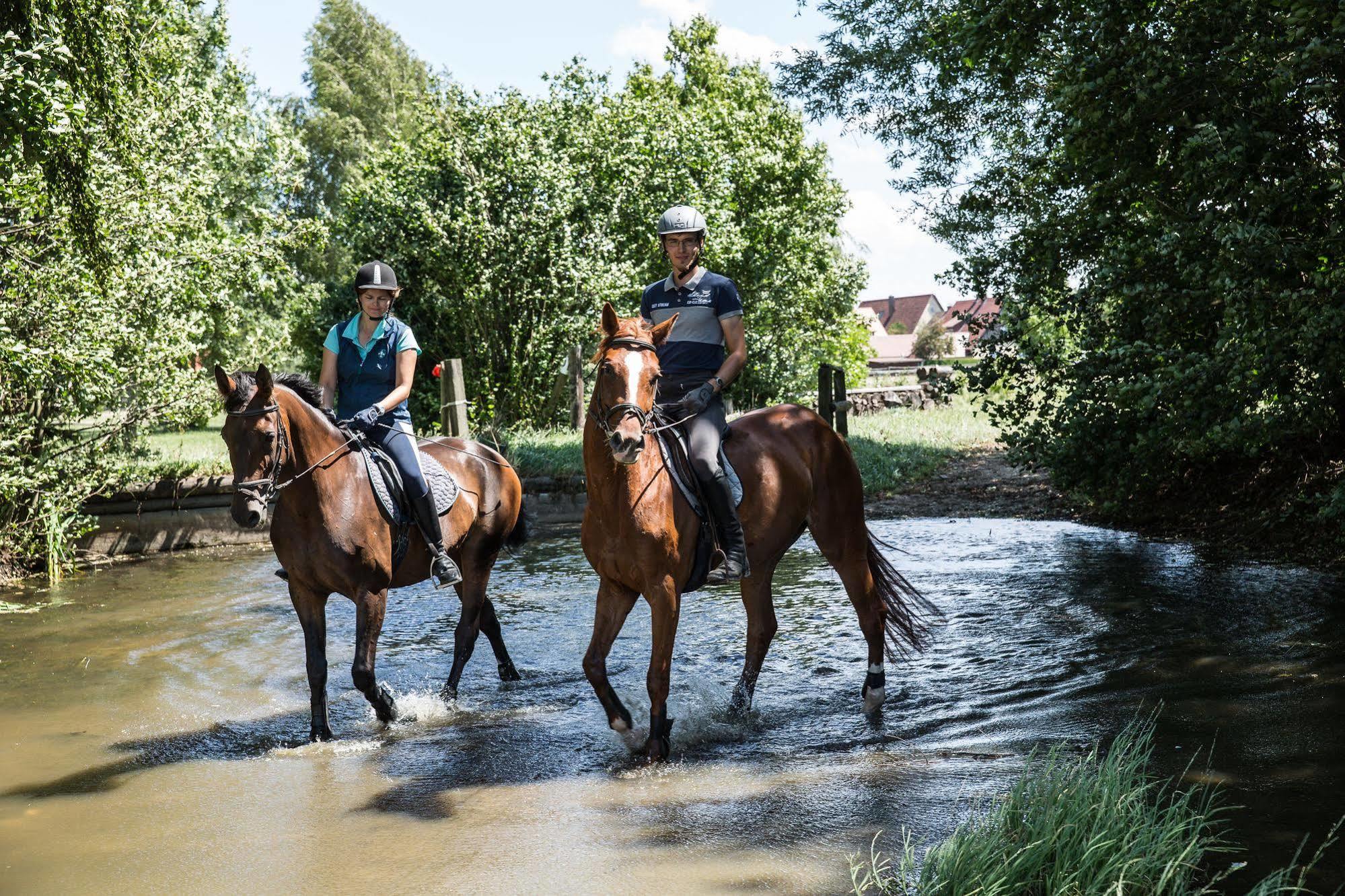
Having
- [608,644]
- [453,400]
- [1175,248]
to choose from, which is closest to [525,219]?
[453,400]

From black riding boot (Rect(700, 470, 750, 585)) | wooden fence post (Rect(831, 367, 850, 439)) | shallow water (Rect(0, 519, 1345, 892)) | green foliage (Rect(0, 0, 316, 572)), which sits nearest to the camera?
shallow water (Rect(0, 519, 1345, 892))

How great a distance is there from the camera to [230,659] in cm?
881

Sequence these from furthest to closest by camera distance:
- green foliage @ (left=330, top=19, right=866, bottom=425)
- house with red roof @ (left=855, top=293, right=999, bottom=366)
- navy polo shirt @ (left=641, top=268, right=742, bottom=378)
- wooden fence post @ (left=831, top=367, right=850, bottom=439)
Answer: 1. house with red roof @ (left=855, top=293, right=999, bottom=366)
2. green foliage @ (left=330, top=19, right=866, bottom=425)
3. wooden fence post @ (left=831, top=367, right=850, bottom=439)
4. navy polo shirt @ (left=641, top=268, right=742, bottom=378)

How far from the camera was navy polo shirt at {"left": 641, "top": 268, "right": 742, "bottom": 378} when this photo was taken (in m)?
6.51

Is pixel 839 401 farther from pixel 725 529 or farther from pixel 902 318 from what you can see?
pixel 902 318

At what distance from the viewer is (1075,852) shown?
3838 mm

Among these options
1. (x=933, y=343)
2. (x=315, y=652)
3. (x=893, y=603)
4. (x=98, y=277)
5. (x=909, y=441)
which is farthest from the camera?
(x=933, y=343)

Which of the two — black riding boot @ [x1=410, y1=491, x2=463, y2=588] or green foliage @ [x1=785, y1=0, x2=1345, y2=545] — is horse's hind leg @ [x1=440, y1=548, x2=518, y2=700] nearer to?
black riding boot @ [x1=410, y1=491, x2=463, y2=588]

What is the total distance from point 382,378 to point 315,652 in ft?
6.13

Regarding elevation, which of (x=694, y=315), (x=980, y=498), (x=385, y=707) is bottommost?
(x=385, y=707)

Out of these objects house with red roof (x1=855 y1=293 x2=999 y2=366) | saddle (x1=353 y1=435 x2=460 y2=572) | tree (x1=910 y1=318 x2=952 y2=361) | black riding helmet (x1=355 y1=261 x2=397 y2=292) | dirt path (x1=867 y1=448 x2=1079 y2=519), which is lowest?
dirt path (x1=867 y1=448 x2=1079 y2=519)

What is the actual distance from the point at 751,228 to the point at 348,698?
27.1 metres

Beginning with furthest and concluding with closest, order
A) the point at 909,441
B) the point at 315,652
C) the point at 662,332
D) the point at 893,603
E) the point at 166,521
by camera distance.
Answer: the point at 909,441 → the point at 166,521 → the point at 893,603 → the point at 315,652 → the point at 662,332

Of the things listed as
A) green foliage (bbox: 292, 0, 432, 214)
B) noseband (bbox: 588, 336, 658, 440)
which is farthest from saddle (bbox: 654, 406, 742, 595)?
green foliage (bbox: 292, 0, 432, 214)
